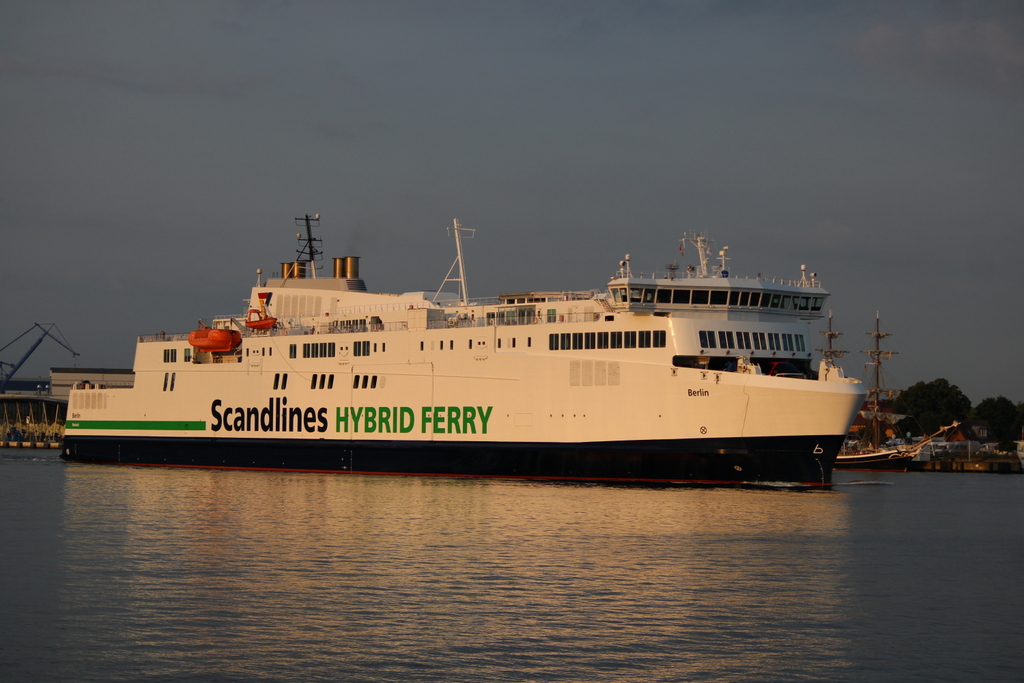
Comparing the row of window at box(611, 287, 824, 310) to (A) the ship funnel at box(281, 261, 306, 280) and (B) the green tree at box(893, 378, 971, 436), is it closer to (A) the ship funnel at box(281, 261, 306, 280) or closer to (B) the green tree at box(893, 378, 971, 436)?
(A) the ship funnel at box(281, 261, 306, 280)

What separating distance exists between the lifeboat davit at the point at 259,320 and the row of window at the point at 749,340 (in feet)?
59.5

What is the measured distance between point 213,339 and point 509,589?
92.3 feet

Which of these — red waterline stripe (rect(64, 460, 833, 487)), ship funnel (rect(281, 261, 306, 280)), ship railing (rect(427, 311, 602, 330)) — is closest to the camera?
red waterline stripe (rect(64, 460, 833, 487))

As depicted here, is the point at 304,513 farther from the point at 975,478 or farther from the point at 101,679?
the point at 975,478

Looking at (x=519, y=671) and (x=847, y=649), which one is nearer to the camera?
(x=519, y=671)

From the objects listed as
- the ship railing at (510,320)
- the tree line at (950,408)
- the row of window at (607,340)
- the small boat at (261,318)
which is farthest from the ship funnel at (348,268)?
the tree line at (950,408)

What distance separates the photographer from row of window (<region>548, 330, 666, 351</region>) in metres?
33.7

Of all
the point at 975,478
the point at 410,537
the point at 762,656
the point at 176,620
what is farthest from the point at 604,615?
the point at 975,478

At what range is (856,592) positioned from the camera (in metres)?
18.8

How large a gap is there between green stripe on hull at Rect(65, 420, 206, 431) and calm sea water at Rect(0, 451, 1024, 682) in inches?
492

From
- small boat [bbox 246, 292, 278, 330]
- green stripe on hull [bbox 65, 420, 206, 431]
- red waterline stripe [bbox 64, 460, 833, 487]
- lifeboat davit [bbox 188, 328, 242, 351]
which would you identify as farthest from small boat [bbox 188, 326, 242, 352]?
red waterline stripe [bbox 64, 460, 833, 487]

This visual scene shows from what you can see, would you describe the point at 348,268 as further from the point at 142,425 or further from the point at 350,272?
the point at 142,425

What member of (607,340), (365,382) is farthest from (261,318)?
(607,340)

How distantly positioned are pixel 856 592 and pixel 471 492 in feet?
52.3
